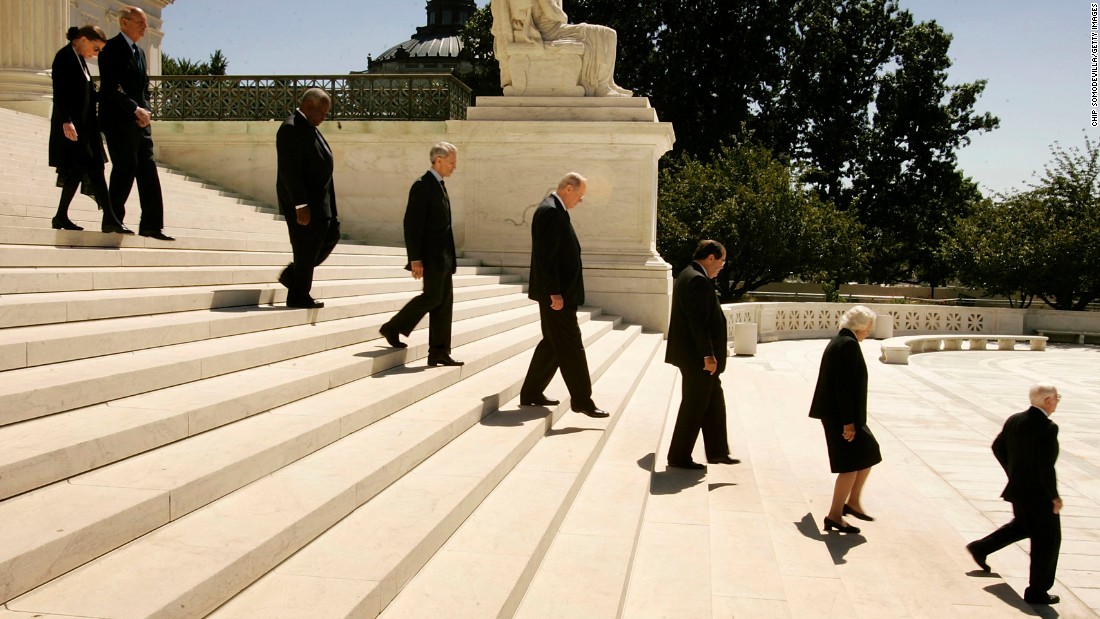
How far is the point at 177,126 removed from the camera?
1401cm

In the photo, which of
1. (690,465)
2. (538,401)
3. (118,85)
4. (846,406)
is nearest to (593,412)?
(538,401)

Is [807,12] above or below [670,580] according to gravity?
above

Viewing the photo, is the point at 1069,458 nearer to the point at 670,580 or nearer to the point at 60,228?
the point at 670,580

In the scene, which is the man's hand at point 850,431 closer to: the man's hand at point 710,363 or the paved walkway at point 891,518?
the paved walkway at point 891,518

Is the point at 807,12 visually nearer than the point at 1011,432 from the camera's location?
No

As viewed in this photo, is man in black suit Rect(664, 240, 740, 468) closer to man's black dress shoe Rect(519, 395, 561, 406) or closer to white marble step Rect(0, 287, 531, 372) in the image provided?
man's black dress shoe Rect(519, 395, 561, 406)

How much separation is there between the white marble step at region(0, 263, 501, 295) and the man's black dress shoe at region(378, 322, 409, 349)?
52.3 inches

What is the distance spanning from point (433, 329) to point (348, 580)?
3526mm

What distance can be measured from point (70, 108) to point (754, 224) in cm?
2088

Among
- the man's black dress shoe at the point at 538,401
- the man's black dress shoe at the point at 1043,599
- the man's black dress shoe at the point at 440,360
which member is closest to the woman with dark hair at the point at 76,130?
the man's black dress shoe at the point at 440,360

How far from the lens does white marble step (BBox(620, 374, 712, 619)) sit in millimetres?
3926

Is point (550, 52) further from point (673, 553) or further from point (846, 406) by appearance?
point (673, 553)

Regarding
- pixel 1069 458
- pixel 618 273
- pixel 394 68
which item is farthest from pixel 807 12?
pixel 394 68

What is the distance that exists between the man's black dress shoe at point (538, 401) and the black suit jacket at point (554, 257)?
0.76 metres
